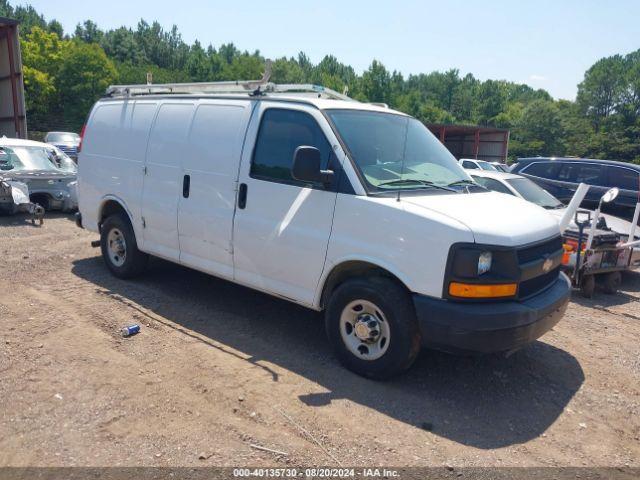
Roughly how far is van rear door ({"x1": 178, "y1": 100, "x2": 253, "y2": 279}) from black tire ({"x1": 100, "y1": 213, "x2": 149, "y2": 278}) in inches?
42.1

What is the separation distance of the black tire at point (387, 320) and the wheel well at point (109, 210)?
11.2 feet

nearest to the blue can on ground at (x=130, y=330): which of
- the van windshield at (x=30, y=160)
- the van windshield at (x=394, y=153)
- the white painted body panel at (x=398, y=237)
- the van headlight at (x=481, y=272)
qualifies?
the white painted body panel at (x=398, y=237)

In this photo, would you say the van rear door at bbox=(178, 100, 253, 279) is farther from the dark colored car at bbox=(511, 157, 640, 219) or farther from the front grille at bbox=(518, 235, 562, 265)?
the dark colored car at bbox=(511, 157, 640, 219)

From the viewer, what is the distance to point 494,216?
4062 millimetres

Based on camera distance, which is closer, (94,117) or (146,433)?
(146,433)

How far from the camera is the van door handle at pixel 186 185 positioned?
17.9 feet

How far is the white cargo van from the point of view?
3809mm

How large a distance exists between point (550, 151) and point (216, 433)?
82947 millimetres

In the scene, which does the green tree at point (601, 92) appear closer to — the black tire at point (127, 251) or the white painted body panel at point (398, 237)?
the black tire at point (127, 251)

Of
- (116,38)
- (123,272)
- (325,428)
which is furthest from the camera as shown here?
(116,38)

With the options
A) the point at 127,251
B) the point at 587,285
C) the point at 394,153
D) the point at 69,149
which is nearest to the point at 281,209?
the point at 394,153

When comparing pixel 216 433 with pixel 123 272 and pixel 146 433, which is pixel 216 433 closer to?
pixel 146 433

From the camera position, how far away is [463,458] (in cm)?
337

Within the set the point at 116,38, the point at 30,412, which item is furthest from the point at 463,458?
the point at 116,38
